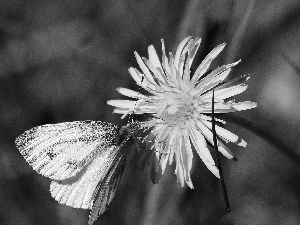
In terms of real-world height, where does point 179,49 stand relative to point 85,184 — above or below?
A: above

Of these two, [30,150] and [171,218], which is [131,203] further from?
[30,150]

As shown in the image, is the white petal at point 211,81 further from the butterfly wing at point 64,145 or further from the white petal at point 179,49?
the butterfly wing at point 64,145

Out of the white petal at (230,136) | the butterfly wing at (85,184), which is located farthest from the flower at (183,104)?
the butterfly wing at (85,184)

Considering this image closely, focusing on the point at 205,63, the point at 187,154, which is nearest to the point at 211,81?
the point at 205,63

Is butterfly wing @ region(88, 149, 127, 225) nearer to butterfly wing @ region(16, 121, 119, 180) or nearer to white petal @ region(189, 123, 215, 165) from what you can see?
butterfly wing @ region(16, 121, 119, 180)

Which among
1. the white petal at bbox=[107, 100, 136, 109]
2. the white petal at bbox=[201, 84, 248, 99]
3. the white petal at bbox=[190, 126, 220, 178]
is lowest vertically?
the white petal at bbox=[190, 126, 220, 178]

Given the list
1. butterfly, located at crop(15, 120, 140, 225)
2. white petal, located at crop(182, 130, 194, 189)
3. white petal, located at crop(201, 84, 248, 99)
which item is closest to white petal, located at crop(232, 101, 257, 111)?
white petal, located at crop(201, 84, 248, 99)

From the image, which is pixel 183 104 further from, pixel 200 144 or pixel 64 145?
pixel 64 145
